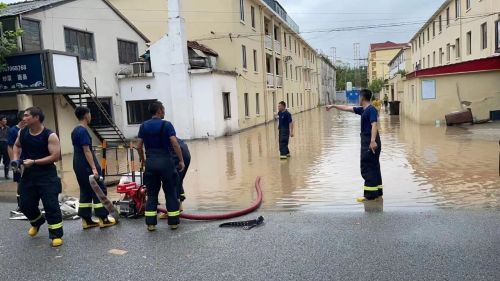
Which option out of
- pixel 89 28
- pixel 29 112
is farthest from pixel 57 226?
pixel 89 28

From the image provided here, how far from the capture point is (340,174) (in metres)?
9.94

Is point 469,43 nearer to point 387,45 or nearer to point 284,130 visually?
point 284,130

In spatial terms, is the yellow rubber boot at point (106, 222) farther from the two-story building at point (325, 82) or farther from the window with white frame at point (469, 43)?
the two-story building at point (325, 82)

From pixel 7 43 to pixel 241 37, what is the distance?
47.7ft

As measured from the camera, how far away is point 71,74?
1675 centimetres

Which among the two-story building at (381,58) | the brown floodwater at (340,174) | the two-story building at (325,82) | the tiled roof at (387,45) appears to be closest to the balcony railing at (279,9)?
the brown floodwater at (340,174)

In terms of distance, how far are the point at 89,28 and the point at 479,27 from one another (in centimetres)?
2103

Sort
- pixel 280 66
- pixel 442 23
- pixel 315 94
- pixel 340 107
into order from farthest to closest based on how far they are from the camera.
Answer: pixel 315 94 → pixel 280 66 → pixel 442 23 → pixel 340 107

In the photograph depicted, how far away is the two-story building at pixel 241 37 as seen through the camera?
2570 cm

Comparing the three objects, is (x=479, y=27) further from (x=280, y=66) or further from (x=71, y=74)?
(x=71, y=74)

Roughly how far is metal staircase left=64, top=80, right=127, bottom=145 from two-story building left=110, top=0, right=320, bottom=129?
463 cm

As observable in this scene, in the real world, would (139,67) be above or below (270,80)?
above

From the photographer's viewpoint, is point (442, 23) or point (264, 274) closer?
point (264, 274)

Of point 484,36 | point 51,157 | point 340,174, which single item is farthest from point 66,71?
point 484,36
